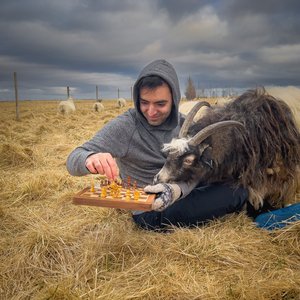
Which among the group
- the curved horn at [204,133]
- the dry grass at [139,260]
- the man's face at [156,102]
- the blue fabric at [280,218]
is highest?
the man's face at [156,102]

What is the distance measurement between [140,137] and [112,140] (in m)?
0.34

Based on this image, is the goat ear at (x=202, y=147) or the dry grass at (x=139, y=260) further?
the goat ear at (x=202, y=147)

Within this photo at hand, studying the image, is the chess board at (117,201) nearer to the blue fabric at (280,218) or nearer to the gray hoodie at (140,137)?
the gray hoodie at (140,137)

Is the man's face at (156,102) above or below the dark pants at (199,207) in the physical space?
above

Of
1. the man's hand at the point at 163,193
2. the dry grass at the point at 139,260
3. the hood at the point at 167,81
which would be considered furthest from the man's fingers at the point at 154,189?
the hood at the point at 167,81

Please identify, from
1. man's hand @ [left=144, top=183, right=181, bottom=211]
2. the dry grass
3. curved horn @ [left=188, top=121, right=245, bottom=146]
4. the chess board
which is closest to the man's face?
curved horn @ [left=188, top=121, right=245, bottom=146]

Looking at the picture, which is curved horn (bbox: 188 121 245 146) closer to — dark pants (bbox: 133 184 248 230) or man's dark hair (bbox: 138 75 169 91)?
dark pants (bbox: 133 184 248 230)

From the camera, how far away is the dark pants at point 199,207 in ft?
10.8

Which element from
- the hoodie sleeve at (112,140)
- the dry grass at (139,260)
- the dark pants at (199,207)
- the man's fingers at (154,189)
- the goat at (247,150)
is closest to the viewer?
the dry grass at (139,260)

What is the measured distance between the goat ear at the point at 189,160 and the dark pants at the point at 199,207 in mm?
332

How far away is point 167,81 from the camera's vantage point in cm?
339

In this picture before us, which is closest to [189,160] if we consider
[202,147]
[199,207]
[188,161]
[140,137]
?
[188,161]

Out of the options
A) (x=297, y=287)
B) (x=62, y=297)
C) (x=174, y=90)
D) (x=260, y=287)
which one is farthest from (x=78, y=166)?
(x=297, y=287)

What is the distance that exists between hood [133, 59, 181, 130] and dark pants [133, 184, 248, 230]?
82 cm
